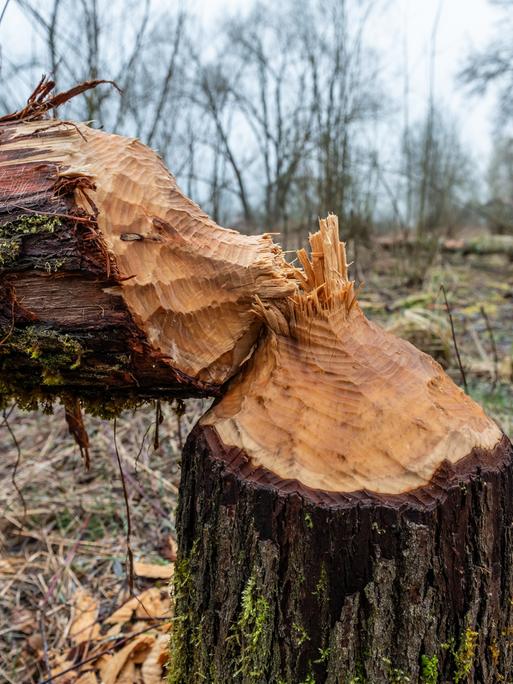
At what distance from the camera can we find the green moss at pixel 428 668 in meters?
0.93

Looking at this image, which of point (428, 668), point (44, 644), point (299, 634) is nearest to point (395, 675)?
point (428, 668)

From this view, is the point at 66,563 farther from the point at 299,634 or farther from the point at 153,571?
the point at 299,634

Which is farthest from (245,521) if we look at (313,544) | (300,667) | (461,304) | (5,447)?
(461,304)

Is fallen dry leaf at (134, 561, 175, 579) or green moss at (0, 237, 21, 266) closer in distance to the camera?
green moss at (0, 237, 21, 266)

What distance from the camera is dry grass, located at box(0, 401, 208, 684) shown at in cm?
183

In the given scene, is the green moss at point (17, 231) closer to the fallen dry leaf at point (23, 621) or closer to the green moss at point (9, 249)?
the green moss at point (9, 249)

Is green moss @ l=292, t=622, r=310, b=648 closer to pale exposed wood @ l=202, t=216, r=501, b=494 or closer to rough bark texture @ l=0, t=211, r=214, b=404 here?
pale exposed wood @ l=202, t=216, r=501, b=494

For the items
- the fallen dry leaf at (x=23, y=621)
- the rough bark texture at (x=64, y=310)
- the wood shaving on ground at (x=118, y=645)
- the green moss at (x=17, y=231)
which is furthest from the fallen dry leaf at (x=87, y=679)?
the green moss at (x=17, y=231)

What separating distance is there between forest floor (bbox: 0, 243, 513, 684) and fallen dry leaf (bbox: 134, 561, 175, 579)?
3 centimetres

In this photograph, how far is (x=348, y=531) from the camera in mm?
888

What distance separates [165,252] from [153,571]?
1428mm

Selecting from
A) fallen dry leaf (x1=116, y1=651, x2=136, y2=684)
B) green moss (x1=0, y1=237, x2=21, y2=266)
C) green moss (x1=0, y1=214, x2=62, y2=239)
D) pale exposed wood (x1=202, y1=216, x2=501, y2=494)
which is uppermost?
green moss (x1=0, y1=214, x2=62, y2=239)

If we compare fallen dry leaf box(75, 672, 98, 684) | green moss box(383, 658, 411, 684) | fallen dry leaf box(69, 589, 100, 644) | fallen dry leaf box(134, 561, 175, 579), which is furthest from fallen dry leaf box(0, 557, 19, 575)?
green moss box(383, 658, 411, 684)

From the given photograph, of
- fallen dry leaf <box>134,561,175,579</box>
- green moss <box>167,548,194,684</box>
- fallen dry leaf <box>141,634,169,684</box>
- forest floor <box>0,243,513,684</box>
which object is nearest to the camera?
green moss <box>167,548,194,684</box>
